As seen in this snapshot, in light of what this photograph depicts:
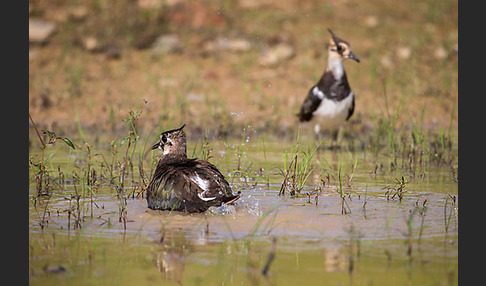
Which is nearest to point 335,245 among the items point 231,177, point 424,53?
point 231,177

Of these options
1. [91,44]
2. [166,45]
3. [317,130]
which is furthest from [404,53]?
[91,44]

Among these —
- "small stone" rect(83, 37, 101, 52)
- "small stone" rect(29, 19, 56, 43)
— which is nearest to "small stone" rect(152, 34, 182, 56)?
"small stone" rect(83, 37, 101, 52)

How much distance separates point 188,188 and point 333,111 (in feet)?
15.1

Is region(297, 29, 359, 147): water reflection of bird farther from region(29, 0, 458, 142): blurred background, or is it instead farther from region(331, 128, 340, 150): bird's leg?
region(29, 0, 458, 142): blurred background

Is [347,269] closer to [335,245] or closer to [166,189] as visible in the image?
[335,245]

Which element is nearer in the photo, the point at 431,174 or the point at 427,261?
the point at 427,261

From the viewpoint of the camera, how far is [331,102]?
10.4 meters

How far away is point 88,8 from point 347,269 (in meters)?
12.1

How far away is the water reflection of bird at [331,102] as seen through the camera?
34.2 ft

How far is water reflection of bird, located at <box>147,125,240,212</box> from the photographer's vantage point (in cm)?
612

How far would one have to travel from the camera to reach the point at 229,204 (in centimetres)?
625

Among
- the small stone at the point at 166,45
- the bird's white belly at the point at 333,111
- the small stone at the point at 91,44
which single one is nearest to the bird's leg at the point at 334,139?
the bird's white belly at the point at 333,111

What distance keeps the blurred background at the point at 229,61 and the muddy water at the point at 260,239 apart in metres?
4.40

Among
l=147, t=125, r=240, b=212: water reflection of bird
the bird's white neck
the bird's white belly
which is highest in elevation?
the bird's white neck
